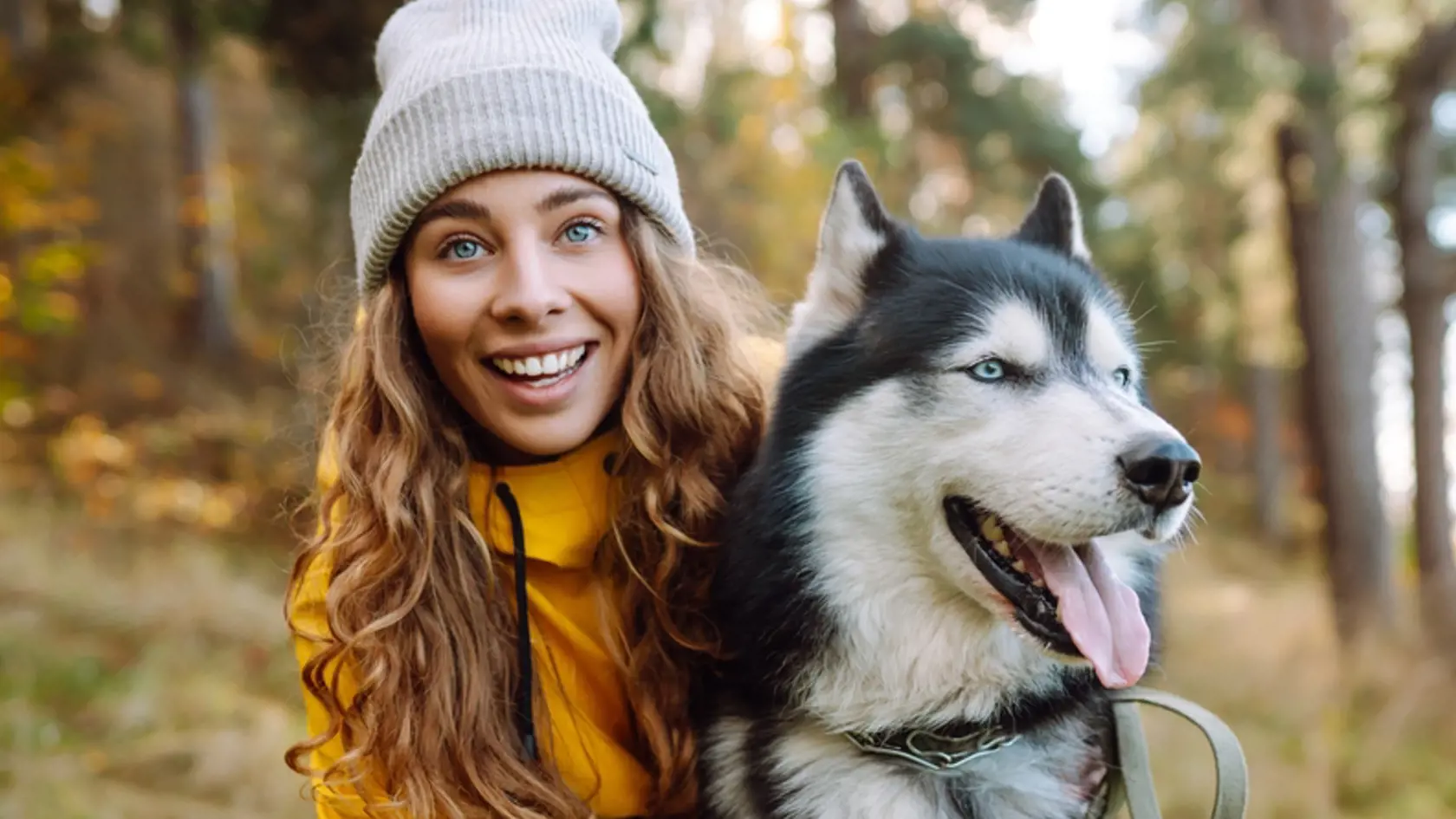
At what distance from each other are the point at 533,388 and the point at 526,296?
197 millimetres

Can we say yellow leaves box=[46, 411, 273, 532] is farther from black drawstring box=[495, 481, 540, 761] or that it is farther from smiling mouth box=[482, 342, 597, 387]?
smiling mouth box=[482, 342, 597, 387]

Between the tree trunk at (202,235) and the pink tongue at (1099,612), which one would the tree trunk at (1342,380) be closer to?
the pink tongue at (1099,612)

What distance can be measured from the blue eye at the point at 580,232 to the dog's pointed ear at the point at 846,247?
46 cm

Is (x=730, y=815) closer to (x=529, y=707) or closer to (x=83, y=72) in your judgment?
(x=529, y=707)

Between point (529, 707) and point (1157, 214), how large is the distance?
32.6 ft

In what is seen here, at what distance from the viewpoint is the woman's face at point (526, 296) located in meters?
2.04

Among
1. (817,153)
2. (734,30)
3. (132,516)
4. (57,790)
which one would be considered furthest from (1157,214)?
(57,790)

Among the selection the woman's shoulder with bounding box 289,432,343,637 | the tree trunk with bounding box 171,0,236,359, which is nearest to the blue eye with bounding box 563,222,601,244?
the woman's shoulder with bounding box 289,432,343,637

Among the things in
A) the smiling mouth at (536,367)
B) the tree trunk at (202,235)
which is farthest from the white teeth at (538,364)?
the tree trunk at (202,235)

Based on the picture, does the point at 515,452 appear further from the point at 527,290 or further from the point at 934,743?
the point at 934,743

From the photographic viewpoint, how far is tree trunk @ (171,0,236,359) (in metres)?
10.6

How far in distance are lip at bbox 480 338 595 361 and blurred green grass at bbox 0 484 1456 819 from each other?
6.84 feet

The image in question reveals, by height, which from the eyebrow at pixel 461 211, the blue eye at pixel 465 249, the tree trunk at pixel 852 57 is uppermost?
the tree trunk at pixel 852 57

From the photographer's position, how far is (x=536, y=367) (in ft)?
6.81
